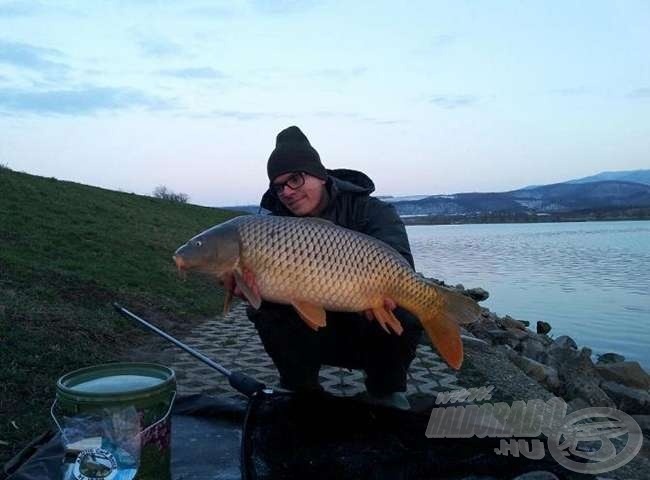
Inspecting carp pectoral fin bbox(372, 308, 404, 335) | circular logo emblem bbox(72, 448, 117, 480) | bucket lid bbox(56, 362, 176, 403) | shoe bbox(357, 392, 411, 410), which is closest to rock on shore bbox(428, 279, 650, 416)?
shoe bbox(357, 392, 411, 410)

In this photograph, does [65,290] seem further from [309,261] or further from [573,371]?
[573,371]

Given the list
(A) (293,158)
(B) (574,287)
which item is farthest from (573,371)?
(B) (574,287)

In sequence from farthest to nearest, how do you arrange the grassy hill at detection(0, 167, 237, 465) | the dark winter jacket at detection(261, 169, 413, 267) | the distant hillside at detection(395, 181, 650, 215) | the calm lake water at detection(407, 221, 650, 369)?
the distant hillside at detection(395, 181, 650, 215), the calm lake water at detection(407, 221, 650, 369), the grassy hill at detection(0, 167, 237, 465), the dark winter jacket at detection(261, 169, 413, 267)

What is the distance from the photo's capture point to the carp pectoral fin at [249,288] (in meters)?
2.09

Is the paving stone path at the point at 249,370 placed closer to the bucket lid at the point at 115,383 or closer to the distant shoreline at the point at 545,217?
the bucket lid at the point at 115,383

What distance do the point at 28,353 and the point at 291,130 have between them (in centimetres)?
186

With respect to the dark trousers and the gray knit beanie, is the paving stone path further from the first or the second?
the gray knit beanie

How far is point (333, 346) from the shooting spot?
2.60 meters

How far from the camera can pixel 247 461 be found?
1721 millimetres

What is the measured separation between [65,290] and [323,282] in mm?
3778

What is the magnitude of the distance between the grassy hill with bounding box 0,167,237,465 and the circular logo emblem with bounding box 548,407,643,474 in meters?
1.81

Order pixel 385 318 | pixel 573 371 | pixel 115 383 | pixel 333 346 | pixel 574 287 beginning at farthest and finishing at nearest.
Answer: pixel 574 287 → pixel 573 371 → pixel 333 346 → pixel 385 318 → pixel 115 383

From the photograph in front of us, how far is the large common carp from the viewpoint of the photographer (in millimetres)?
2053

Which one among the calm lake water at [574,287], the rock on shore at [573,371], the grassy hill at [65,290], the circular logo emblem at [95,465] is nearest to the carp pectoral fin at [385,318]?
the circular logo emblem at [95,465]
